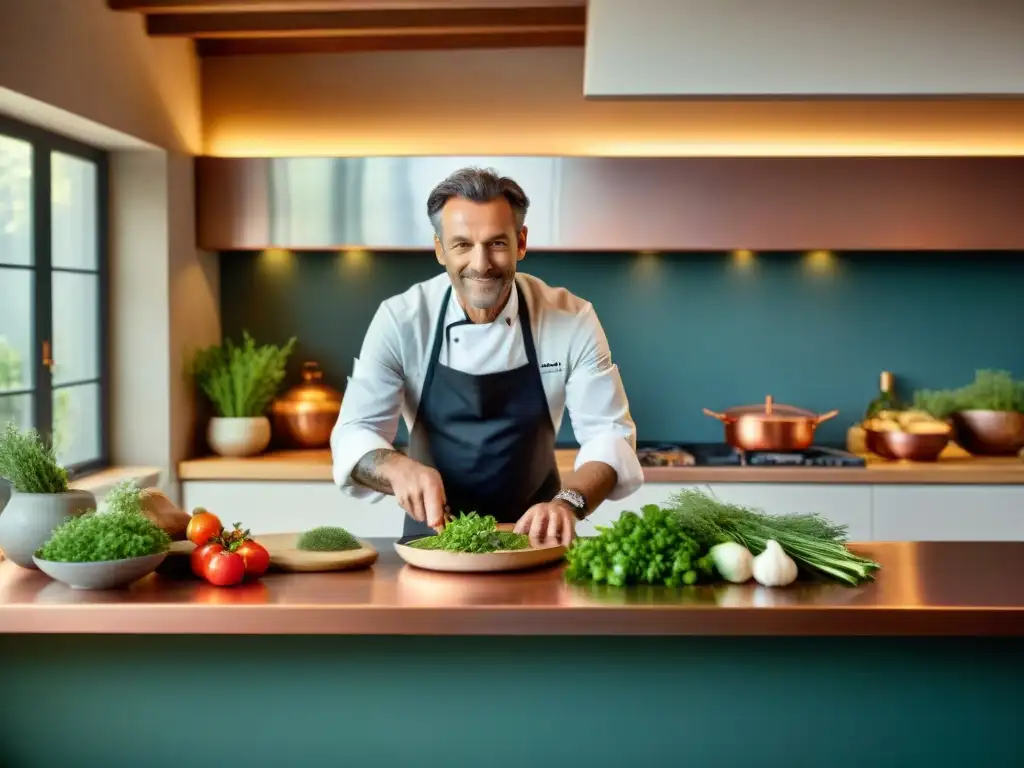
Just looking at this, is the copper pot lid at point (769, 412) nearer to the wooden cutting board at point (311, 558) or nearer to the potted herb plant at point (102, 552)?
the wooden cutting board at point (311, 558)

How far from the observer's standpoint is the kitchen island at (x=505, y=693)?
7.49 ft

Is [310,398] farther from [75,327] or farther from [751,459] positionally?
[751,459]

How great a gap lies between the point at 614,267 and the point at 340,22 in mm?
1578

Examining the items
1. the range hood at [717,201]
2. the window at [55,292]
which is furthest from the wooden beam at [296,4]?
the range hood at [717,201]

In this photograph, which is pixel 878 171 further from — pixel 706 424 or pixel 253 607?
pixel 253 607

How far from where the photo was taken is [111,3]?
4.08m

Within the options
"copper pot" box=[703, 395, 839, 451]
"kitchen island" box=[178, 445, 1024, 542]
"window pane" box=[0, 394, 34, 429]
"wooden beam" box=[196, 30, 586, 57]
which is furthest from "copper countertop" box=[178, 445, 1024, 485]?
"wooden beam" box=[196, 30, 586, 57]

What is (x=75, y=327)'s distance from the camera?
14.5 ft

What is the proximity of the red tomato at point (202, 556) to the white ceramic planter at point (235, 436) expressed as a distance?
245 cm

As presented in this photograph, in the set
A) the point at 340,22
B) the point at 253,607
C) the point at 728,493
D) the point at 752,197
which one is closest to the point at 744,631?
the point at 253,607

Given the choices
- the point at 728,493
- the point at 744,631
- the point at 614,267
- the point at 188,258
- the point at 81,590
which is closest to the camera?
the point at 744,631

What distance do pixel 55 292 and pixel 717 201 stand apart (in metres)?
2.50

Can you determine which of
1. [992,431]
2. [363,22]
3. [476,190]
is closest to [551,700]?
[476,190]

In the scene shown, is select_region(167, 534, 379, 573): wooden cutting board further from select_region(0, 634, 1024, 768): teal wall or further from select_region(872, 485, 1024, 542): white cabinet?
select_region(872, 485, 1024, 542): white cabinet
